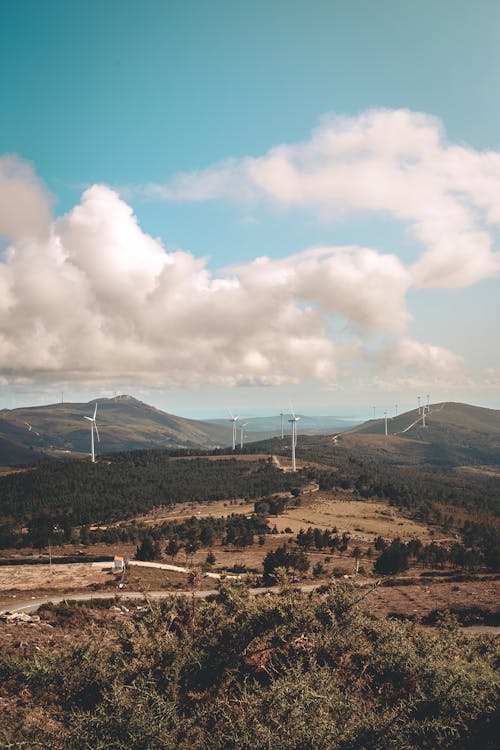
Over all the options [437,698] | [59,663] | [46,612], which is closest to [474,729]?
[437,698]

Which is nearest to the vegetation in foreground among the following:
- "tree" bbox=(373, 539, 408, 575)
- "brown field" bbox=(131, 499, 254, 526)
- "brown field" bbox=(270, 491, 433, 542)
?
"tree" bbox=(373, 539, 408, 575)

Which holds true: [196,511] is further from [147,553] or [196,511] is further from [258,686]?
[258,686]

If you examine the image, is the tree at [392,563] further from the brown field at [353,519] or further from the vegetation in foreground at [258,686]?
the brown field at [353,519]

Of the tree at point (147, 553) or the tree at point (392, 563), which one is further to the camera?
the tree at point (147, 553)

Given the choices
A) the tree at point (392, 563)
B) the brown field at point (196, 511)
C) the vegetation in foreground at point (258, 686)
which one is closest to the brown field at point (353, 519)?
the brown field at point (196, 511)

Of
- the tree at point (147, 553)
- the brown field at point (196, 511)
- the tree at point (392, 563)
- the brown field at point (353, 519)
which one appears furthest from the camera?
the brown field at point (196, 511)

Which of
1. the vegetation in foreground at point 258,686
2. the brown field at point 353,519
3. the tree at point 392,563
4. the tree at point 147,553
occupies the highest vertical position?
the vegetation in foreground at point 258,686

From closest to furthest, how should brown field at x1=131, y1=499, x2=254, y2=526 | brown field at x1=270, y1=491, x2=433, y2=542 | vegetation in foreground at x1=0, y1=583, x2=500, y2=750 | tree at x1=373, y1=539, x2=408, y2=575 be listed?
1. vegetation in foreground at x1=0, y1=583, x2=500, y2=750
2. tree at x1=373, y1=539, x2=408, y2=575
3. brown field at x1=270, y1=491, x2=433, y2=542
4. brown field at x1=131, y1=499, x2=254, y2=526

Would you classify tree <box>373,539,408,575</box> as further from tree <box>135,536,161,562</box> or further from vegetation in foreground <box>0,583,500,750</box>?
vegetation in foreground <box>0,583,500,750</box>

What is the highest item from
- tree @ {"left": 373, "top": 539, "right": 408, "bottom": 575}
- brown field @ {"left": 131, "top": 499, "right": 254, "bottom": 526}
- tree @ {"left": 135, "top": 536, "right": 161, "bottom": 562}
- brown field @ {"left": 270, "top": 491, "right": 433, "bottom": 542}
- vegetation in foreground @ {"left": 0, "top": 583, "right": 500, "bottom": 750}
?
vegetation in foreground @ {"left": 0, "top": 583, "right": 500, "bottom": 750}
